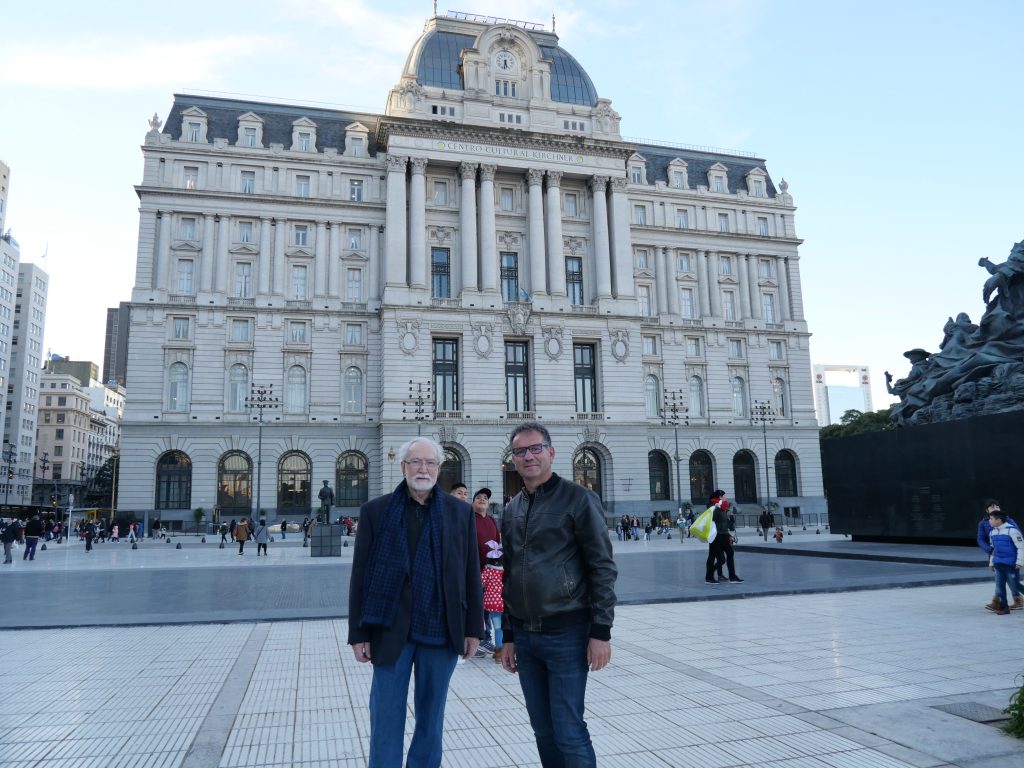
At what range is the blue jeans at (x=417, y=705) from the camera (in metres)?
4.08

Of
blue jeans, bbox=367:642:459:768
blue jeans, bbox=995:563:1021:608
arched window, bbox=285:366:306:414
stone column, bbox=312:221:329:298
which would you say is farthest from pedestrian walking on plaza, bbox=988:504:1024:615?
stone column, bbox=312:221:329:298

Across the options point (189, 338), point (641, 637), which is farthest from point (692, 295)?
point (641, 637)

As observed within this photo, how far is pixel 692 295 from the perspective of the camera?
61156mm

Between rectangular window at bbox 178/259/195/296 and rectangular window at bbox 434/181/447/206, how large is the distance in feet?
60.3

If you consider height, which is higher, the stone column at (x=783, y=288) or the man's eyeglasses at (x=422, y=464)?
the stone column at (x=783, y=288)

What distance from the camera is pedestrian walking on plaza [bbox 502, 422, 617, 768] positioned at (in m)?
4.00

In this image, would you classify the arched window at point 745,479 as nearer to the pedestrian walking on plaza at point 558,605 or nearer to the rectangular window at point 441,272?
the rectangular window at point 441,272

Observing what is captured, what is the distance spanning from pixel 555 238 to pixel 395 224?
11.8 meters

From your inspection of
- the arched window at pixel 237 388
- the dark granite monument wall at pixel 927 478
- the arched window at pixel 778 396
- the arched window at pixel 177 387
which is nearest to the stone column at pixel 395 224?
the arched window at pixel 237 388

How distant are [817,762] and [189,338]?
51.5 m

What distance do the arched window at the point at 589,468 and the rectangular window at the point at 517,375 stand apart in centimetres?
548

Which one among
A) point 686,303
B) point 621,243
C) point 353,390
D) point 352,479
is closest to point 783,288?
point 686,303

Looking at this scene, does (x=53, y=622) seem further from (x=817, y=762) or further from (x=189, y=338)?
(x=189, y=338)

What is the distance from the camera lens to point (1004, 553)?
11.0 metres
